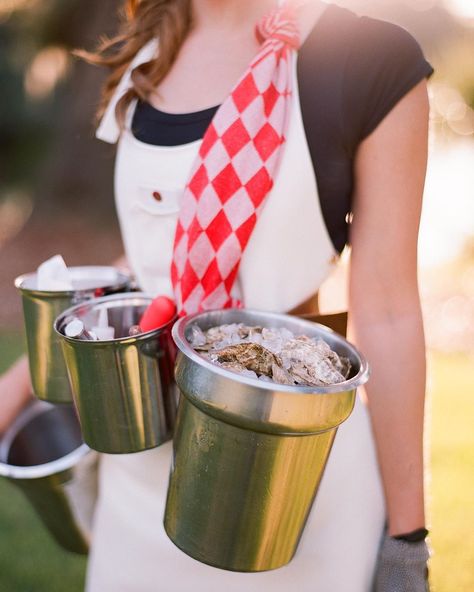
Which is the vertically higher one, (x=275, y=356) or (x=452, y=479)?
(x=275, y=356)

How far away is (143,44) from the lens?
1682 mm

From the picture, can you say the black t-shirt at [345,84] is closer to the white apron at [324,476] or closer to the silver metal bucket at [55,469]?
the white apron at [324,476]

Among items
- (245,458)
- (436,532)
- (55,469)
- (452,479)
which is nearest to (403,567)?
(245,458)

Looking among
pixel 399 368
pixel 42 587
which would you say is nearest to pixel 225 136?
pixel 399 368

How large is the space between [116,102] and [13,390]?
2.47ft

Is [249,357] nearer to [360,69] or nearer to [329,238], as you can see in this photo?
[329,238]

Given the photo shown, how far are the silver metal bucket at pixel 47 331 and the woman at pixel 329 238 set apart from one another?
193 millimetres

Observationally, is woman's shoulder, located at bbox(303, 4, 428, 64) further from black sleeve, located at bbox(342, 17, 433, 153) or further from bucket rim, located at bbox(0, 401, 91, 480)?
bucket rim, located at bbox(0, 401, 91, 480)

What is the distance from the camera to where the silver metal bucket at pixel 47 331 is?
1340 millimetres

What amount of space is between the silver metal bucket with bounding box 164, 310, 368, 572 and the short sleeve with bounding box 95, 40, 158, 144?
65 centimetres

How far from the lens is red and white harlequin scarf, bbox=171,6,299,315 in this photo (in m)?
1.26

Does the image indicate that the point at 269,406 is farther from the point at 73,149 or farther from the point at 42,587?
the point at 73,149

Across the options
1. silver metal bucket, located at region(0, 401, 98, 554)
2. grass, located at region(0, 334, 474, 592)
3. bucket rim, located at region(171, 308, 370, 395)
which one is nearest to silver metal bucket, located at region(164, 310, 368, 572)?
bucket rim, located at region(171, 308, 370, 395)

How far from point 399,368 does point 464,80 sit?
10.9m
